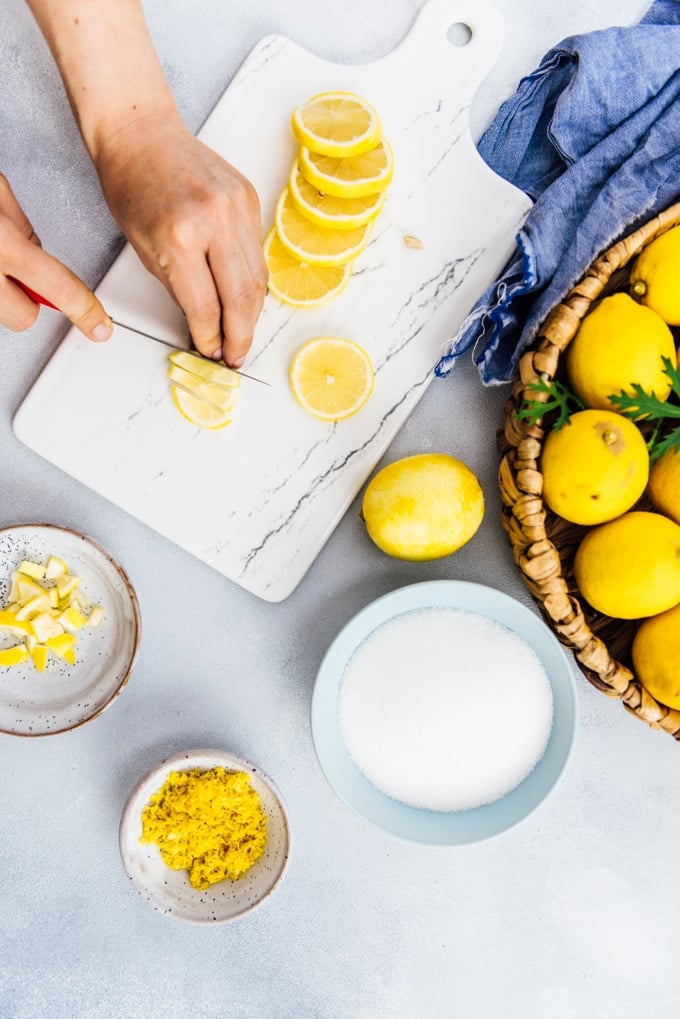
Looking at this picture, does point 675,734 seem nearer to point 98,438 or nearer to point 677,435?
point 677,435

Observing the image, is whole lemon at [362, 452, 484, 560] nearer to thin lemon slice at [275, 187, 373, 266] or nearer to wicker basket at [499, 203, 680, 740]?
wicker basket at [499, 203, 680, 740]

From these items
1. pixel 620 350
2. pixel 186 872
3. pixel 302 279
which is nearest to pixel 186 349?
pixel 302 279

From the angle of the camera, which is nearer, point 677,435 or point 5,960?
point 677,435

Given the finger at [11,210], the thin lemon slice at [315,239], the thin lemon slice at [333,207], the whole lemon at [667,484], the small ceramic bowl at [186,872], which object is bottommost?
the small ceramic bowl at [186,872]

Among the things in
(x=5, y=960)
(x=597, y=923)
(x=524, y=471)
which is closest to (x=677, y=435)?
(x=524, y=471)

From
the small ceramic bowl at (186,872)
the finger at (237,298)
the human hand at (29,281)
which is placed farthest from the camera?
the small ceramic bowl at (186,872)

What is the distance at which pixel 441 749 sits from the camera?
41.5 inches

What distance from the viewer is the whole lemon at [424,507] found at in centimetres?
101

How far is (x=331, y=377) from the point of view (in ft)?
3.53

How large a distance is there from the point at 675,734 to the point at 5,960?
95 cm

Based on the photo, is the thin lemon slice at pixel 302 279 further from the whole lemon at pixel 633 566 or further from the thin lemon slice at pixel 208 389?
the whole lemon at pixel 633 566

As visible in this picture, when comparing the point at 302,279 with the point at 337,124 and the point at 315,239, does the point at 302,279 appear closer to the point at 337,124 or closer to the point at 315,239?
the point at 315,239

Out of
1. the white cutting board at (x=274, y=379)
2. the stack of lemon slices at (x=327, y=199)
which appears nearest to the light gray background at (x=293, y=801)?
the white cutting board at (x=274, y=379)

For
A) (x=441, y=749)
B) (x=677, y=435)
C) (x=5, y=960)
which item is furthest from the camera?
(x=5, y=960)
